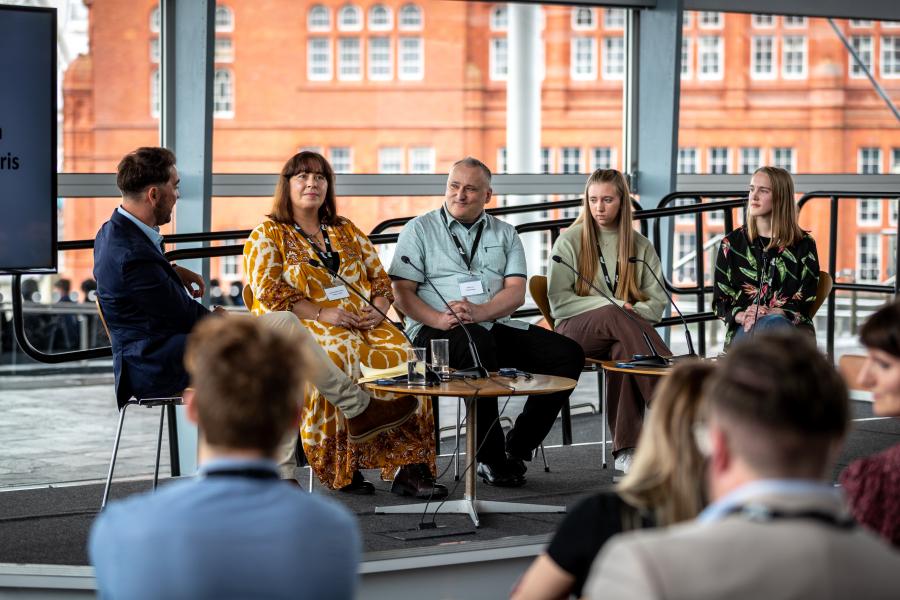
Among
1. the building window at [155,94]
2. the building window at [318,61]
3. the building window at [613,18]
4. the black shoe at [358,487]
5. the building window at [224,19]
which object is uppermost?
the building window at [613,18]

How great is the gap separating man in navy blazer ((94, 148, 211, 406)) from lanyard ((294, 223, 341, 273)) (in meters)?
0.56

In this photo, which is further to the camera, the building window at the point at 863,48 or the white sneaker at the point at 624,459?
the building window at the point at 863,48

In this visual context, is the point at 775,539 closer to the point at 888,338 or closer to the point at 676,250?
the point at 888,338

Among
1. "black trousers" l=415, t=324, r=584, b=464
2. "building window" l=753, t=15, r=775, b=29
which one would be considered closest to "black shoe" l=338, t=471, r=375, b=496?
"black trousers" l=415, t=324, r=584, b=464

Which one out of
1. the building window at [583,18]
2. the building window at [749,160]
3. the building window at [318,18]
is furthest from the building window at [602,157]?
the building window at [318,18]

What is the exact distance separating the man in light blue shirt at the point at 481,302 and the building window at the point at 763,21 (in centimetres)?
344

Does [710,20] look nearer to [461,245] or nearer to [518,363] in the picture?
[461,245]

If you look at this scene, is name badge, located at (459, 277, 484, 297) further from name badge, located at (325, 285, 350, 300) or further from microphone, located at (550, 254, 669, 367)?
name badge, located at (325, 285, 350, 300)

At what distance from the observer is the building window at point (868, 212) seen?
8016 millimetres

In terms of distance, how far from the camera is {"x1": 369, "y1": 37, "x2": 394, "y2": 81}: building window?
6.74m

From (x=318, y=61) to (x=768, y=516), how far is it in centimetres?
552

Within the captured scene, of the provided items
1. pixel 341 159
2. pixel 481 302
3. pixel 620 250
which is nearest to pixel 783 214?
pixel 620 250

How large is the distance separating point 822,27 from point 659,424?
267 inches

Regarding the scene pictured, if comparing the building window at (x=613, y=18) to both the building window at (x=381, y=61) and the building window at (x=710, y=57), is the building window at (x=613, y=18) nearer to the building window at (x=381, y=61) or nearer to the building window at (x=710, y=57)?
the building window at (x=710, y=57)
